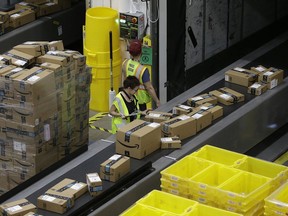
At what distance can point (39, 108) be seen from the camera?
9805 mm

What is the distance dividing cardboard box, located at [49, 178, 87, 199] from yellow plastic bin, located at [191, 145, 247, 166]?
4.01 feet

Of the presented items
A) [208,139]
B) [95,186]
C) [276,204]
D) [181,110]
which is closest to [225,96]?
[181,110]

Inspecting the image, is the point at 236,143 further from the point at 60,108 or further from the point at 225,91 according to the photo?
the point at 60,108

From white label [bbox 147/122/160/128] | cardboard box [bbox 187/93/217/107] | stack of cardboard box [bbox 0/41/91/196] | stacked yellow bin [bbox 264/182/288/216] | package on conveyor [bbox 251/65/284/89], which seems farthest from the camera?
package on conveyor [bbox 251/65/284/89]

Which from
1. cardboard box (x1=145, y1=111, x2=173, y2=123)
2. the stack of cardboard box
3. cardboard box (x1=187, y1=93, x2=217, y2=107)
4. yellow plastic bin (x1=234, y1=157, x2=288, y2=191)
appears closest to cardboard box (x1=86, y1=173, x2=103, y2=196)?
yellow plastic bin (x1=234, y1=157, x2=288, y2=191)

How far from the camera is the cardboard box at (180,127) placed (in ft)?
32.2

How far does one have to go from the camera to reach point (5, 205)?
833 cm

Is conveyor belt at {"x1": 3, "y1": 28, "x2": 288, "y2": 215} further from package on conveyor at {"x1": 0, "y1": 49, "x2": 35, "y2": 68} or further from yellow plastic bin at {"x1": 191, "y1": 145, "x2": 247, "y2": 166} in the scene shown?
package on conveyor at {"x1": 0, "y1": 49, "x2": 35, "y2": 68}

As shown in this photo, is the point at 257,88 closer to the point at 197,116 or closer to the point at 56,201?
the point at 197,116

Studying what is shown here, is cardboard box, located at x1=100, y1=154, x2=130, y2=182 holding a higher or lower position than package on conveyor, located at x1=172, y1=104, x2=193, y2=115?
lower

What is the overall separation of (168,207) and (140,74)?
3.47m

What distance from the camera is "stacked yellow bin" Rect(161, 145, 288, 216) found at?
787 centimetres

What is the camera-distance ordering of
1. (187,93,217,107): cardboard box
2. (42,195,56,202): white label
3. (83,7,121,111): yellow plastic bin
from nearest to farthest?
(42,195,56,202): white label
(187,93,217,107): cardboard box
(83,7,121,111): yellow plastic bin

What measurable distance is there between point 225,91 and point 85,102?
6.19ft
